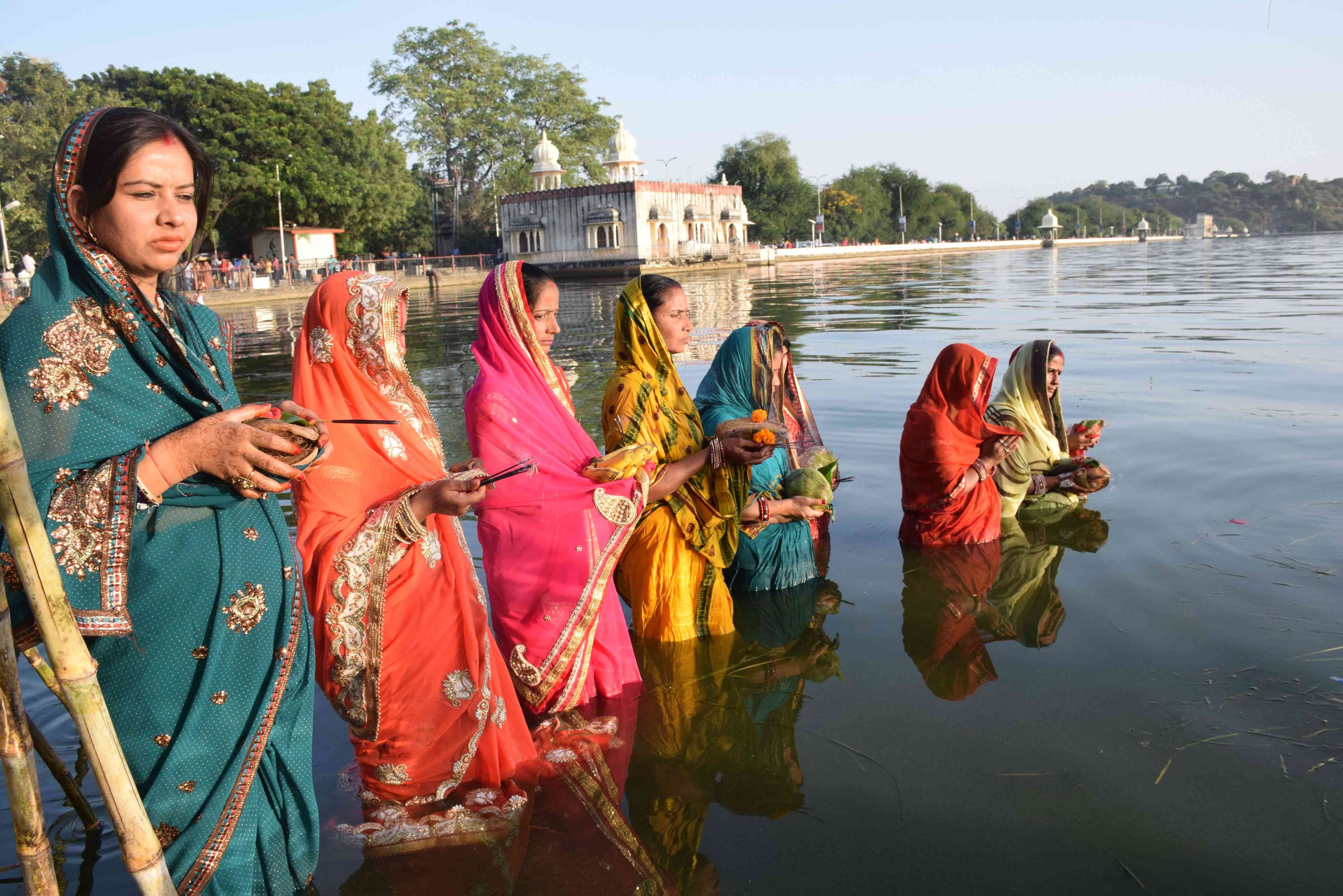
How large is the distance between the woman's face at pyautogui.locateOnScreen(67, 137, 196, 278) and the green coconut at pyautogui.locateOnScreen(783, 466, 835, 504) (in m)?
3.21

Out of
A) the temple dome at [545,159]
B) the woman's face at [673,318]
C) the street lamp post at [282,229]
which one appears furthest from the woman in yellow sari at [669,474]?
the temple dome at [545,159]

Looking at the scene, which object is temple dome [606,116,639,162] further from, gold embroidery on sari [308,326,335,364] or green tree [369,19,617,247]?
gold embroidery on sari [308,326,335,364]

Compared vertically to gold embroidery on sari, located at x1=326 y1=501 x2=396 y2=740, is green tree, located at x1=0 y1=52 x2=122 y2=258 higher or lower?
higher

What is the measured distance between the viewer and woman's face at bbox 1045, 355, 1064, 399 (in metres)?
5.77

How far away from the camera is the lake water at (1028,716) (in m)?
2.69

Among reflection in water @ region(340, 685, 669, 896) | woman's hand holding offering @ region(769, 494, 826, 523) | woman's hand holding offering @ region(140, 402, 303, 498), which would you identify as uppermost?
woman's hand holding offering @ region(140, 402, 303, 498)

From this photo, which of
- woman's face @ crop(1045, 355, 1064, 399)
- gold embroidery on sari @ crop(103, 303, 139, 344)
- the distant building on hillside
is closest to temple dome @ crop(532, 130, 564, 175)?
woman's face @ crop(1045, 355, 1064, 399)

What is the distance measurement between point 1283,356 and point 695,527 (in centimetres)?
1055

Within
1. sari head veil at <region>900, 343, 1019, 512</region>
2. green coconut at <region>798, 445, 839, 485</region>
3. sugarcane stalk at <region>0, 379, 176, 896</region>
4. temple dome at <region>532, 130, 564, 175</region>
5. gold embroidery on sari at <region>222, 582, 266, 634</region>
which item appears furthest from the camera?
temple dome at <region>532, 130, 564, 175</region>

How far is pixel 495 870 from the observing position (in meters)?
2.70

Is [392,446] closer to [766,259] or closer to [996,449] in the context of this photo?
[996,449]

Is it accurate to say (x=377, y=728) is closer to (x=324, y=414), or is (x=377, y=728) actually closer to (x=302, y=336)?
(x=324, y=414)

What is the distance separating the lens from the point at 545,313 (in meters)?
3.46

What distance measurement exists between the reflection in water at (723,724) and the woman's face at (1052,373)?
2066mm
